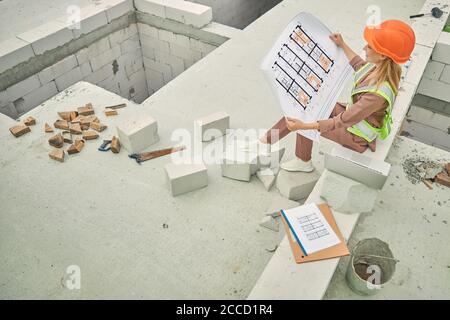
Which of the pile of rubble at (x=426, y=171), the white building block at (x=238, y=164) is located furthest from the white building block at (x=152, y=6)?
the pile of rubble at (x=426, y=171)

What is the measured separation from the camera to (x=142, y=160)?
337cm

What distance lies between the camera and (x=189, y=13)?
5.39 m

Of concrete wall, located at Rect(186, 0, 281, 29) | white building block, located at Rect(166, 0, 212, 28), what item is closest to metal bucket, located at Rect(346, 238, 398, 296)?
white building block, located at Rect(166, 0, 212, 28)

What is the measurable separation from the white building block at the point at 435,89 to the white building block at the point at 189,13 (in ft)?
11.2

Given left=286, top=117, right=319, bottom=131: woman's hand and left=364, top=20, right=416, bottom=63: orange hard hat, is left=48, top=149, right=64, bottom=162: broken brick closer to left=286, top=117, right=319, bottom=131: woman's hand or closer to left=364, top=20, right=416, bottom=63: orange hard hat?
left=286, top=117, right=319, bottom=131: woman's hand

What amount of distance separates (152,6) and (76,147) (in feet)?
11.0

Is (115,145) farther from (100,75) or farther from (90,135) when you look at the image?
(100,75)

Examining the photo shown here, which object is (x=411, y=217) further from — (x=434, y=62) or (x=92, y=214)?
(x=434, y=62)

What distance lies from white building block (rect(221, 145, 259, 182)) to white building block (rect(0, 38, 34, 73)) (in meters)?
3.31

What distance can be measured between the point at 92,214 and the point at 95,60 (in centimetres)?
360

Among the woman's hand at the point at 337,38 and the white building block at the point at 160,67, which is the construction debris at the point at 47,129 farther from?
the white building block at the point at 160,67

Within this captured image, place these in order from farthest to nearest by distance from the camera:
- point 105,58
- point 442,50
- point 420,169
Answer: point 105,58
point 442,50
point 420,169

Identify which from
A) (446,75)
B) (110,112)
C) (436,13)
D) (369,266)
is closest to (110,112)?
(110,112)
